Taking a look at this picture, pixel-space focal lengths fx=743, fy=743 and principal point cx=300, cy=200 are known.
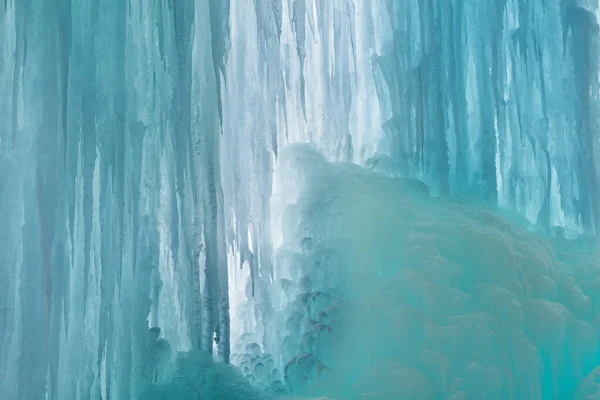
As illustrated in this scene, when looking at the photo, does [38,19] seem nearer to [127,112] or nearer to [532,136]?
[127,112]

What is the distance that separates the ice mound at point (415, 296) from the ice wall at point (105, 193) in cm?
54

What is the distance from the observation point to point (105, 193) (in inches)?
149

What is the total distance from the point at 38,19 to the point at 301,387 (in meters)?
2.37

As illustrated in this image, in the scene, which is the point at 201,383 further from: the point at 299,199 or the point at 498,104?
the point at 498,104

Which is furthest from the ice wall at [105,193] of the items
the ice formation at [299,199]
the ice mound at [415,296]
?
the ice mound at [415,296]

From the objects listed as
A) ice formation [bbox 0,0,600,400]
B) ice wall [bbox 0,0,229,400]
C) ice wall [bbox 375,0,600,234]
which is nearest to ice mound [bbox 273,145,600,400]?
ice formation [bbox 0,0,600,400]

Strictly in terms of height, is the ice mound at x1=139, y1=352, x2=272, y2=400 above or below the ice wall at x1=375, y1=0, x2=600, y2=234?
below

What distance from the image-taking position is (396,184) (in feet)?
14.7

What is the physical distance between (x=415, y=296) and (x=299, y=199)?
89 centimetres

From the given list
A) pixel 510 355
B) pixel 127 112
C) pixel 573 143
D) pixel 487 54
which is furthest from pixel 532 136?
pixel 127 112

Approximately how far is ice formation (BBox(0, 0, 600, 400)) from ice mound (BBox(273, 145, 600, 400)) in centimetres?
1

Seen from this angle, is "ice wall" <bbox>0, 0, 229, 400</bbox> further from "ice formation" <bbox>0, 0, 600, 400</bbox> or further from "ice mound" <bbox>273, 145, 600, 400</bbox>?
"ice mound" <bbox>273, 145, 600, 400</bbox>

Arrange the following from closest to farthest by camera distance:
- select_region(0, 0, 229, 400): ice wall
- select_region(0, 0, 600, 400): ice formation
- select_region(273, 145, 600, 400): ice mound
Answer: select_region(0, 0, 229, 400): ice wall → select_region(0, 0, 600, 400): ice formation → select_region(273, 145, 600, 400): ice mound

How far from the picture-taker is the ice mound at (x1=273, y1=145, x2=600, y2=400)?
13.0ft
